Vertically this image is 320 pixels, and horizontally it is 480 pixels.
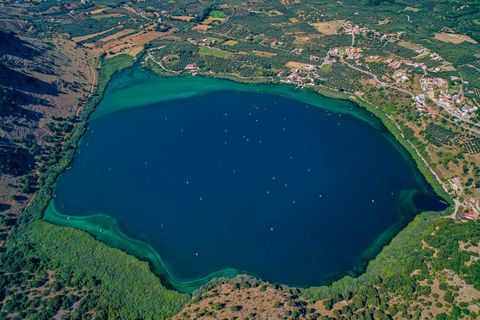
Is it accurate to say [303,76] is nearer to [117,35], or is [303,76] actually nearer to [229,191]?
[229,191]

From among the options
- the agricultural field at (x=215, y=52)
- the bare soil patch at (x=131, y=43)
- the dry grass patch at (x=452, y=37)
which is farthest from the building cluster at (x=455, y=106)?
the bare soil patch at (x=131, y=43)

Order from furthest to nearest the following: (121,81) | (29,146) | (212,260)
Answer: (121,81), (29,146), (212,260)

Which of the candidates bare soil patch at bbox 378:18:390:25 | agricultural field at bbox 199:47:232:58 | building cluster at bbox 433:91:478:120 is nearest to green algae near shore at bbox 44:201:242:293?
building cluster at bbox 433:91:478:120

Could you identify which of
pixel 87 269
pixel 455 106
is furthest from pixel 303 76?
pixel 87 269

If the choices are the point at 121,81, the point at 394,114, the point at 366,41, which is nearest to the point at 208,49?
the point at 121,81

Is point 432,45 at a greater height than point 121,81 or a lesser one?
greater

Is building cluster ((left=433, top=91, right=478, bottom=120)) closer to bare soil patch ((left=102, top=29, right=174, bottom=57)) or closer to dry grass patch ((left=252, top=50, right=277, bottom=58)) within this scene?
dry grass patch ((left=252, top=50, right=277, bottom=58))

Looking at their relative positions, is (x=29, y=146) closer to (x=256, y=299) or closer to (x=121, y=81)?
(x=121, y=81)
